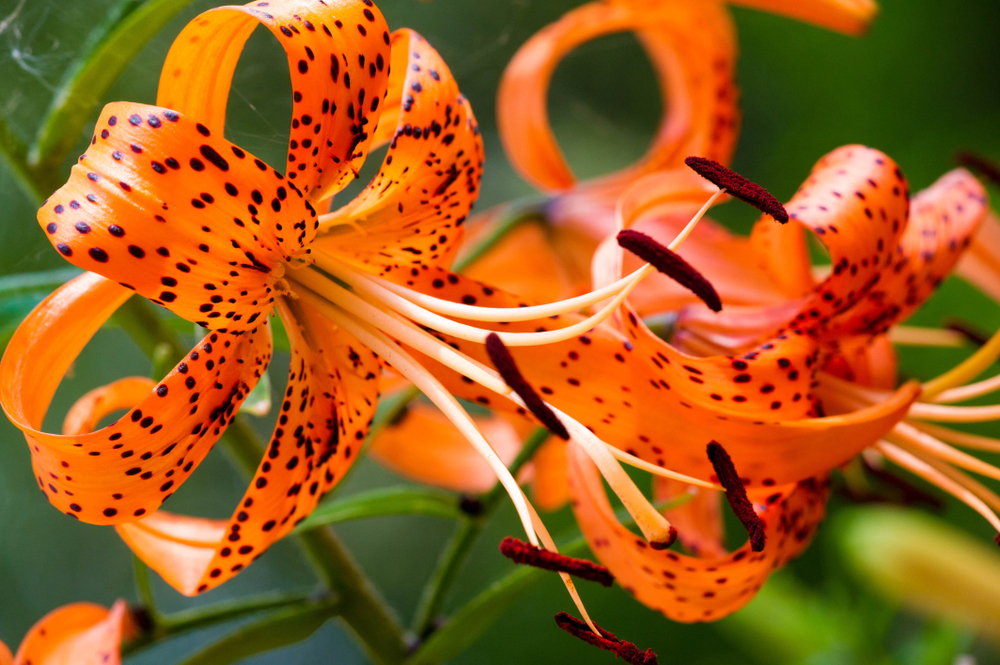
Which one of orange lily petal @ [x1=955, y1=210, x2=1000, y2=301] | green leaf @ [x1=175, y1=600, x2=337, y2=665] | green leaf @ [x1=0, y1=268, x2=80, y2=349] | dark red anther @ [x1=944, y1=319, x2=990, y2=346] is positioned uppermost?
orange lily petal @ [x1=955, y1=210, x2=1000, y2=301]

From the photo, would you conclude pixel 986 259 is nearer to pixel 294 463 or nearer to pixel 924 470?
pixel 924 470

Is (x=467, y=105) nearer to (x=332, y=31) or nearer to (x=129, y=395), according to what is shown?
(x=332, y=31)

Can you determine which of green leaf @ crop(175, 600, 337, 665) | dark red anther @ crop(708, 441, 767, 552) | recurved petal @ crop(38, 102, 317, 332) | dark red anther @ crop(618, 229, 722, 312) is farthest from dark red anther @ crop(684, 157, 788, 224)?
green leaf @ crop(175, 600, 337, 665)

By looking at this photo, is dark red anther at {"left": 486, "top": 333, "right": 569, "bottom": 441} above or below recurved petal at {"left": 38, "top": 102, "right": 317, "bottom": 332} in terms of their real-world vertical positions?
below

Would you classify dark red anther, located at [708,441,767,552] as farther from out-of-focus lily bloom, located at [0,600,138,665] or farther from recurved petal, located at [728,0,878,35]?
recurved petal, located at [728,0,878,35]

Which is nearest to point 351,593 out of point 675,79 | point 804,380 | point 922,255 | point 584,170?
point 804,380

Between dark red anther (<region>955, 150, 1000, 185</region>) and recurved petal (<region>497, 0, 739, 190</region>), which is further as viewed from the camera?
recurved petal (<region>497, 0, 739, 190</region>)
